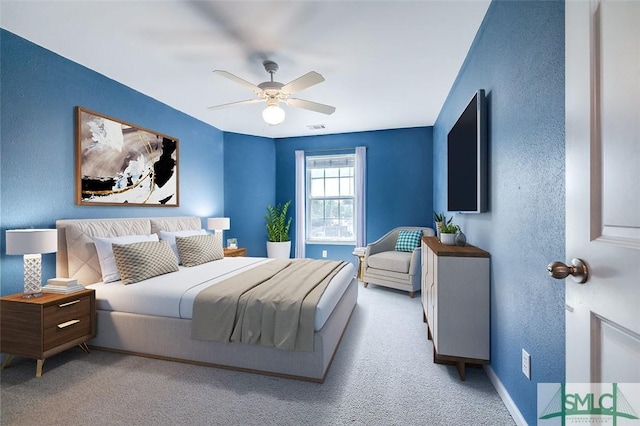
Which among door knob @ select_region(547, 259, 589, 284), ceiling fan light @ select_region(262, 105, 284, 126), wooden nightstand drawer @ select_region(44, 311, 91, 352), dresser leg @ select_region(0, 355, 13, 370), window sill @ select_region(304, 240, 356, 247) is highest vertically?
ceiling fan light @ select_region(262, 105, 284, 126)

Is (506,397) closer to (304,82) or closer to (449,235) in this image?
(449,235)

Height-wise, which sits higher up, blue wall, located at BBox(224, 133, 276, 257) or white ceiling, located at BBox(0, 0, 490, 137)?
white ceiling, located at BBox(0, 0, 490, 137)

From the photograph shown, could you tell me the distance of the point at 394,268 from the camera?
398 centimetres

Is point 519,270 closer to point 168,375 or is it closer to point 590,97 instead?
point 590,97

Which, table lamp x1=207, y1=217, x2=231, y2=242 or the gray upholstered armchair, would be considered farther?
table lamp x1=207, y1=217, x2=231, y2=242

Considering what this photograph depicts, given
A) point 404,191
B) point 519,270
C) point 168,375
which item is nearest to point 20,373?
point 168,375

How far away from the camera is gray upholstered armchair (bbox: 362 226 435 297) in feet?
12.7

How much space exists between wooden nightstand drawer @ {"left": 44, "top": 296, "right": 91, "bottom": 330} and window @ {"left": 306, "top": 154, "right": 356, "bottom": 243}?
378cm

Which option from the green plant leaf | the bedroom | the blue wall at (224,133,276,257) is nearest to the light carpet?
the bedroom

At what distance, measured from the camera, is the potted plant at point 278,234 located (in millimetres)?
5348

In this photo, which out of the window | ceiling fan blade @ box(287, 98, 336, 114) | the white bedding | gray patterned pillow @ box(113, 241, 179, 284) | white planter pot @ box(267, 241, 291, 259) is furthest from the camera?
the window

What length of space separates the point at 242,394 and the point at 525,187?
2134 mm

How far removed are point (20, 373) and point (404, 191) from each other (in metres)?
5.09

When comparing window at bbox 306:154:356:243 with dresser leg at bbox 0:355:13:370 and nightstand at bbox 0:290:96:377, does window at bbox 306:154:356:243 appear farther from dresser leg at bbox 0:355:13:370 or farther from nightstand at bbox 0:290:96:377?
dresser leg at bbox 0:355:13:370
